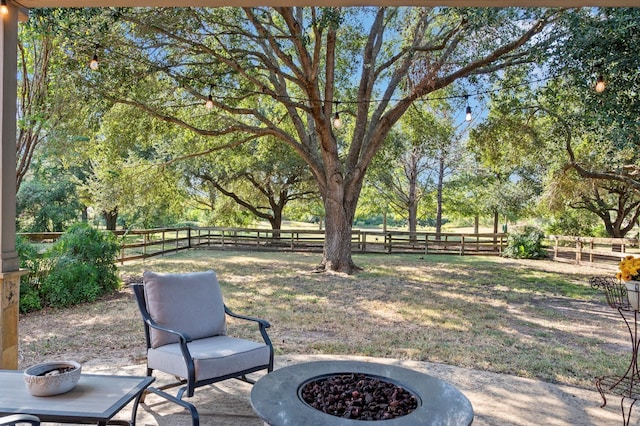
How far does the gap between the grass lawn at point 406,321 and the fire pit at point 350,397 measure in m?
1.59

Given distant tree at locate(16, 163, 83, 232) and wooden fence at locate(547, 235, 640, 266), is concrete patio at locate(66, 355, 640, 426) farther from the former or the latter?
distant tree at locate(16, 163, 83, 232)

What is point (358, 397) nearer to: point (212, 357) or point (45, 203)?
point (212, 357)

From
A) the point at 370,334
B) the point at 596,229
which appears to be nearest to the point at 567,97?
the point at 370,334

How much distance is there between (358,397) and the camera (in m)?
Answer: 1.82

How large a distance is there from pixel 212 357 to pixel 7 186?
71.0 inches

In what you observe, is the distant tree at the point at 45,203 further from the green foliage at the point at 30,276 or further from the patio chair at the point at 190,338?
the patio chair at the point at 190,338

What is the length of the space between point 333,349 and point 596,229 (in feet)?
65.5

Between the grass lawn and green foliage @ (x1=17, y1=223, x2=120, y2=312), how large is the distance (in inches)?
9.5

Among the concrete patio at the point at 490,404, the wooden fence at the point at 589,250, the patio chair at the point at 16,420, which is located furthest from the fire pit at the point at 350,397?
the wooden fence at the point at 589,250

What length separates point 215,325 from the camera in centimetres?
284

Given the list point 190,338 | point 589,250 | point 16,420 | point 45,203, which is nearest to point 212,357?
point 190,338

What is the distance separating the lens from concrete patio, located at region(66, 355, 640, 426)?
2.36m

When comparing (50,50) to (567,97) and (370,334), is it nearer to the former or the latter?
(370,334)

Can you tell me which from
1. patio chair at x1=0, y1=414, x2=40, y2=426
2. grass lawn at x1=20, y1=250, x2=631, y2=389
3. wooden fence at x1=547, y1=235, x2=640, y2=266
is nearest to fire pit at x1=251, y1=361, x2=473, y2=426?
patio chair at x1=0, y1=414, x2=40, y2=426
